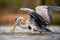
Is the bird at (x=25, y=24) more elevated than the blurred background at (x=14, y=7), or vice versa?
the blurred background at (x=14, y=7)

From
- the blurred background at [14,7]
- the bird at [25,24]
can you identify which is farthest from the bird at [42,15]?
the blurred background at [14,7]

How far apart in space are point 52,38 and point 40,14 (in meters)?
0.94

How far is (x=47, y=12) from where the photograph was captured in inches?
250

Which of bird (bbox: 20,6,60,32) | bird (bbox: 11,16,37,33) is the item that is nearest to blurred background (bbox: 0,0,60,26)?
bird (bbox: 11,16,37,33)

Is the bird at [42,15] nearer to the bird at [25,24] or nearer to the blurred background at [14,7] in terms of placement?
the bird at [25,24]

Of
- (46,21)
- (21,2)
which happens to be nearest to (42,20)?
(46,21)

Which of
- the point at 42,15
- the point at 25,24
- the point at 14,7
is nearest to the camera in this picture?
the point at 42,15

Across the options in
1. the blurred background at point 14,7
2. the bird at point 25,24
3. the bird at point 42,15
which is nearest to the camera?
the bird at point 42,15

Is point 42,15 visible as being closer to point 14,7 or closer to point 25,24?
point 25,24

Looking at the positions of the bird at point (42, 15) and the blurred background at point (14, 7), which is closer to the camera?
the bird at point (42, 15)

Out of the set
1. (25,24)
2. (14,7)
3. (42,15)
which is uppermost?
(14,7)

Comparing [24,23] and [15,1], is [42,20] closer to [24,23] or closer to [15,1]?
[24,23]

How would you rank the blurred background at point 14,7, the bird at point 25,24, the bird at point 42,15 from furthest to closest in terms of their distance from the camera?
the blurred background at point 14,7, the bird at point 25,24, the bird at point 42,15

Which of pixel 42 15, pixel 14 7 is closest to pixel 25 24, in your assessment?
pixel 42 15
